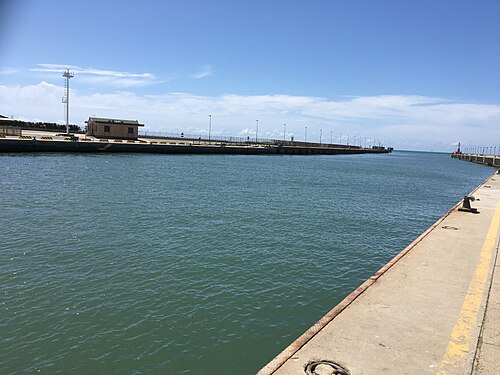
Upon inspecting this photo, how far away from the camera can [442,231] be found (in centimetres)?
1474

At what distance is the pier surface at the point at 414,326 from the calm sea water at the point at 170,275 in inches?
68.1

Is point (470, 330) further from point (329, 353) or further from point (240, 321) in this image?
point (240, 321)

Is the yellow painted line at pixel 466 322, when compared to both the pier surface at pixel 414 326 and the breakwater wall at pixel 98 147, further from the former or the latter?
the breakwater wall at pixel 98 147

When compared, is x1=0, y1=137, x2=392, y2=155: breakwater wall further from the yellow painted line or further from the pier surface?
the yellow painted line

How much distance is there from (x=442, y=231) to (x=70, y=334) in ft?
44.0

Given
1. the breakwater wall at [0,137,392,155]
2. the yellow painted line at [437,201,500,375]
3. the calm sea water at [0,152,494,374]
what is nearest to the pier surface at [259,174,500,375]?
the yellow painted line at [437,201,500,375]

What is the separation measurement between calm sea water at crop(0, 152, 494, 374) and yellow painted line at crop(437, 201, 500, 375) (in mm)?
3334

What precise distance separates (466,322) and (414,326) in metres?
1.00

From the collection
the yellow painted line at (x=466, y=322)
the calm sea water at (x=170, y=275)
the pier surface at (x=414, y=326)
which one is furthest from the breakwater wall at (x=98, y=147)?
the yellow painted line at (x=466, y=322)

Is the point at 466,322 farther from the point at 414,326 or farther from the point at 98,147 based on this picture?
the point at 98,147

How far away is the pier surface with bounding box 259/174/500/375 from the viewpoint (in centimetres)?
550

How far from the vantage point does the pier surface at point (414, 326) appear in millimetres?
5504

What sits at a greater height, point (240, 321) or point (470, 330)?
point (470, 330)

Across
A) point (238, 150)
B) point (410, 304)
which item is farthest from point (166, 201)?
point (238, 150)
